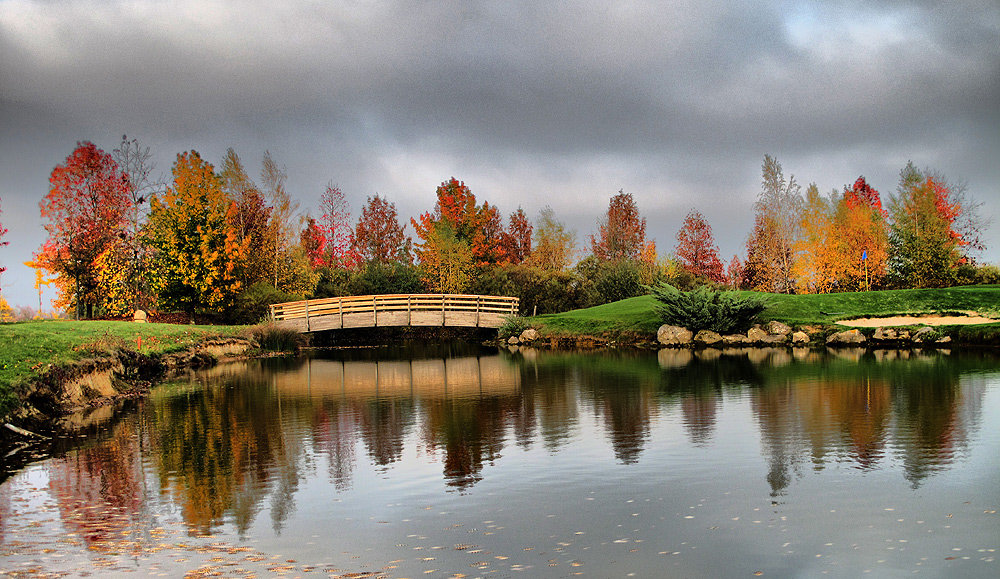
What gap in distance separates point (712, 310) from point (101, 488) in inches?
939

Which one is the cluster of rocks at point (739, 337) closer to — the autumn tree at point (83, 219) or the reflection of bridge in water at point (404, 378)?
the reflection of bridge in water at point (404, 378)

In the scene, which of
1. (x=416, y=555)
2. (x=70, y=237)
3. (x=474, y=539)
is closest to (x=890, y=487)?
(x=474, y=539)

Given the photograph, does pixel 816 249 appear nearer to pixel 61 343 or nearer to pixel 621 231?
pixel 621 231

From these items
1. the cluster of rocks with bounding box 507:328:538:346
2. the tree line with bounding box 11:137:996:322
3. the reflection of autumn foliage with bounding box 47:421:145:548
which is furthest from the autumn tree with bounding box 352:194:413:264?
the reflection of autumn foliage with bounding box 47:421:145:548

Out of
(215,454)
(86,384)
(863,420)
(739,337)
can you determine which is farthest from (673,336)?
(215,454)

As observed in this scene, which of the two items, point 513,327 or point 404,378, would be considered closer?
point 404,378

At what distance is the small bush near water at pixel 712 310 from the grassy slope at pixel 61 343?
18067mm

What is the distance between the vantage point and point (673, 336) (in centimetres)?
2881

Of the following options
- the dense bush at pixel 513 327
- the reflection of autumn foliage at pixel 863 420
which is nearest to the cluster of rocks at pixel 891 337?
the reflection of autumn foliage at pixel 863 420

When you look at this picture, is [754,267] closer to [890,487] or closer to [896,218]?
[896,218]

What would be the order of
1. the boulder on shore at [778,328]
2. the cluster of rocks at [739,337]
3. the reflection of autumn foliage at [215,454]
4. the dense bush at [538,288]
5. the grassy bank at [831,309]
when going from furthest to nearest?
1. the dense bush at [538,288]
2. the grassy bank at [831,309]
3. the boulder on shore at [778,328]
4. the cluster of rocks at [739,337]
5. the reflection of autumn foliage at [215,454]

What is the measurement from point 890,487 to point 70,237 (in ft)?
115

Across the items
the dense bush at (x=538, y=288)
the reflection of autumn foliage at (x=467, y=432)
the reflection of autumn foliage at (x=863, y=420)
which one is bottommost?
the reflection of autumn foliage at (x=863, y=420)

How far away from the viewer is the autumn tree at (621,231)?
5566 centimetres
